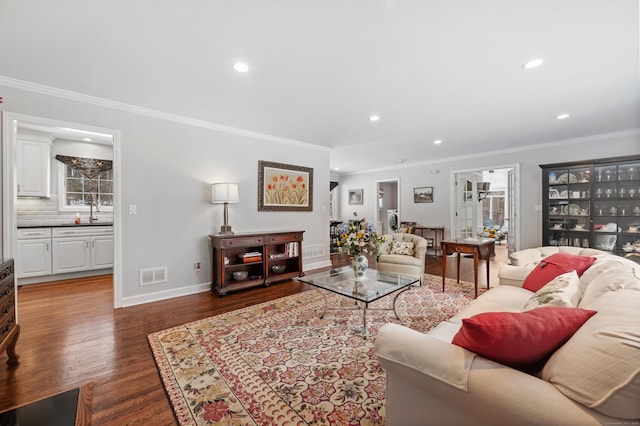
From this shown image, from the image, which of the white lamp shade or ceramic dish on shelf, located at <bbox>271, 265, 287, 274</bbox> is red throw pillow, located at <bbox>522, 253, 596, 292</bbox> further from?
the white lamp shade

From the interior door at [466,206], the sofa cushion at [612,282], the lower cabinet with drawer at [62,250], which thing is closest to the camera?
the sofa cushion at [612,282]

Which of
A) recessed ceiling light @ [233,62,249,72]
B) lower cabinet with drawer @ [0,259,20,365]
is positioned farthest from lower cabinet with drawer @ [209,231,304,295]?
recessed ceiling light @ [233,62,249,72]

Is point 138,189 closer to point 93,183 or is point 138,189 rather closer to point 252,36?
point 252,36

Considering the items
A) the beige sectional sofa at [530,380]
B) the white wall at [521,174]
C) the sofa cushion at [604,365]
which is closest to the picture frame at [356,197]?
the white wall at [521,174]

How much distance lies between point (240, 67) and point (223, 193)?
1811 millimetres

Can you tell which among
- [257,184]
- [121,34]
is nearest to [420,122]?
[257,184]

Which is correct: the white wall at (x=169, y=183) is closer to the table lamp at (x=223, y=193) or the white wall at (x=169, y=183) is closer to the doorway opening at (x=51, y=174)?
the doorway opening at (x=51, y=174)

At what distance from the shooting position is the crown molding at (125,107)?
2637 mm

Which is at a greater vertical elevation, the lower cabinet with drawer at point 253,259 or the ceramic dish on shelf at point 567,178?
the ceramic dish on shelf at point 567,178

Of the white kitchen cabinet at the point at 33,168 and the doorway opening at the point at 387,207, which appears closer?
the white kitchen cabinet at the point at 33,168

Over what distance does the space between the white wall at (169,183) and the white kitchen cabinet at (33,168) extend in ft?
7.94

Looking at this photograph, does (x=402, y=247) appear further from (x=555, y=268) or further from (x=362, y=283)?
(x=555, y=268)

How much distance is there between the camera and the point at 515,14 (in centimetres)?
170

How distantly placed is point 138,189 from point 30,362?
75.2 inches
